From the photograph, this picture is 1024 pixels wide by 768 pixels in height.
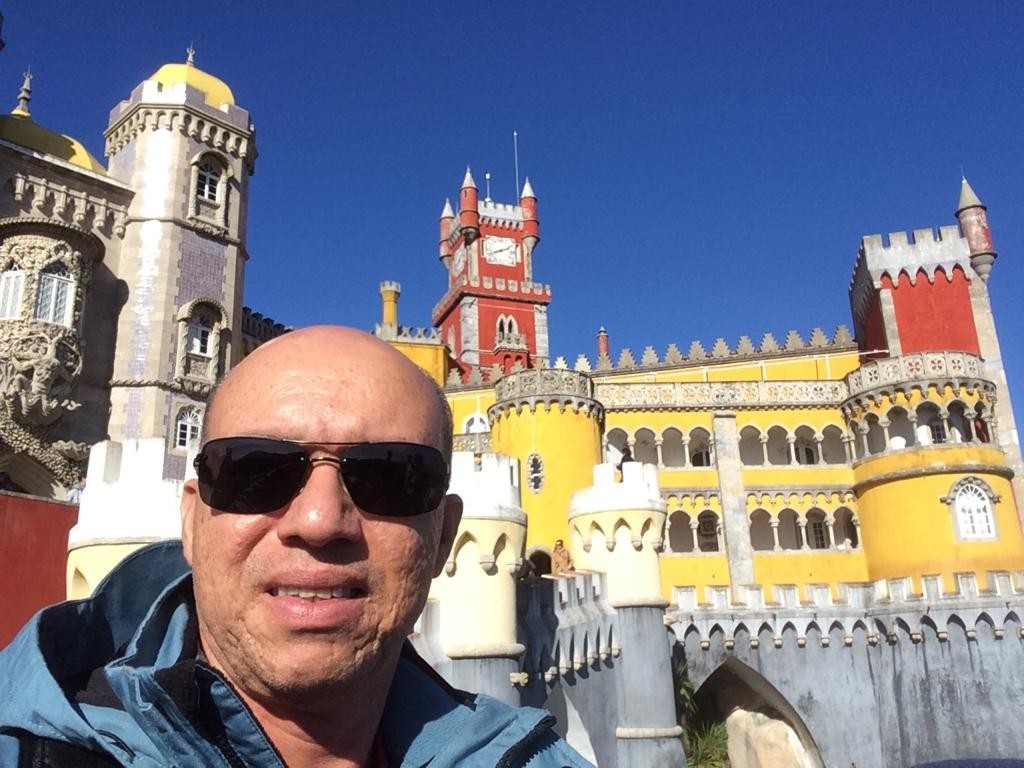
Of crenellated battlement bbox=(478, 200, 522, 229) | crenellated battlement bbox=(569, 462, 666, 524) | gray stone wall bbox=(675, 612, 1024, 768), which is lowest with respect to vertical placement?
gray stone wall bbox=(675, 612, 1024, 768)

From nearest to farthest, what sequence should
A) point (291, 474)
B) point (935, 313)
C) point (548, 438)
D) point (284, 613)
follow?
1. point (284, 613)
2. point (291, 474)
3. point (548, 438)
4. point (935, 313)

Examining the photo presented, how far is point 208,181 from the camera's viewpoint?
969 inches

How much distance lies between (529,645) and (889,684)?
1662 centimetres

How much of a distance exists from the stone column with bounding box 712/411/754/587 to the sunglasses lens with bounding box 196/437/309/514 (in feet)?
103

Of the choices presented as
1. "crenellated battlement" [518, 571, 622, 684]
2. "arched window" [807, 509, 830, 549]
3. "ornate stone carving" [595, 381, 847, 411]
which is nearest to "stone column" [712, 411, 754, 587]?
"ornate stone carving" [595, 381, 847, 411]

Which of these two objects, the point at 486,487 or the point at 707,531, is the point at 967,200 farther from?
the point at 486,487

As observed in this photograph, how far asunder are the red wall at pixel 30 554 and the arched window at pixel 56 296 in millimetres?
10250

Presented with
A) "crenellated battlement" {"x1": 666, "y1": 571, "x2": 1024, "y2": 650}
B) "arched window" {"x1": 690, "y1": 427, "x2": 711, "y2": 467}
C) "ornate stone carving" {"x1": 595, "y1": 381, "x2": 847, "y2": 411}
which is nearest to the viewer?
"crenellated battlement" {"x1": 666, "y1": 571, "x2": 1024, "y2": 650}

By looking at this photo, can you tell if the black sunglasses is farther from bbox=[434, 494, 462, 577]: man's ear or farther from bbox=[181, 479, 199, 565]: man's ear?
bbox=[434, 494, 462, 577]: man's ear

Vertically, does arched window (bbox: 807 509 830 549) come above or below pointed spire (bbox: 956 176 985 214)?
below

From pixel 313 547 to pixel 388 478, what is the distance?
0.77 ft

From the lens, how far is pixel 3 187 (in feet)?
69.7

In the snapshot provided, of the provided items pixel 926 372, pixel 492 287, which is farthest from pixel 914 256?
pixel 492 287

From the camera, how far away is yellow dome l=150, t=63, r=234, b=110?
81.5ft
